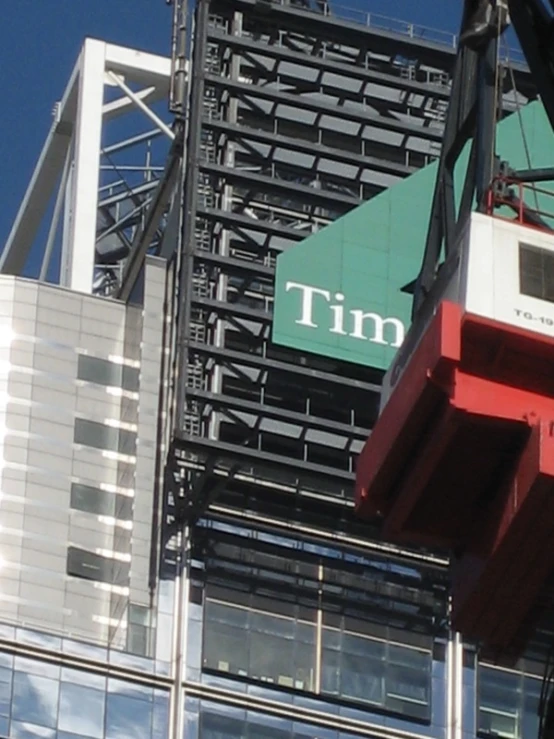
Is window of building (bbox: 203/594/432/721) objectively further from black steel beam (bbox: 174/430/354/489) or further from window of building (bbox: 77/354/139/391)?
window of building (bbox: 77/354/139/391)

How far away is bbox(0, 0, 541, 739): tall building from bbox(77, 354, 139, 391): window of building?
95 mm

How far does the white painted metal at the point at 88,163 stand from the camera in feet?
351

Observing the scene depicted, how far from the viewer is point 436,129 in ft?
360

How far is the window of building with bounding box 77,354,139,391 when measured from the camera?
106 metres

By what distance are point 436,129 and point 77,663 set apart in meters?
22.5

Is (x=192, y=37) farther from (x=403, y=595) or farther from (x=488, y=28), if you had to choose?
(x=488, y=28)

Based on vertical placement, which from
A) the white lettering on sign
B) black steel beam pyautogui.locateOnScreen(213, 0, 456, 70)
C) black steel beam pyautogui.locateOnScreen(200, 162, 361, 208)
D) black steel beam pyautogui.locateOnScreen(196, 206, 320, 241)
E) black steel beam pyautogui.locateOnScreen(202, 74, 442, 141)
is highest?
black steel beam pyautogui.locateOnScreen(213, 0, 456, 70)

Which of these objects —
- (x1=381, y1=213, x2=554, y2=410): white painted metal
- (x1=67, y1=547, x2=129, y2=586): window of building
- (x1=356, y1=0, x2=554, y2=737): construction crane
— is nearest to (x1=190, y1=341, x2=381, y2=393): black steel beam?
(x1=67, y1=547, x2=129, y2=586): window of building

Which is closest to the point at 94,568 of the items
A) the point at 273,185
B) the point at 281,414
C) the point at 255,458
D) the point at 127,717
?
the point at 127,717

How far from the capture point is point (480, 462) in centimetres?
5850

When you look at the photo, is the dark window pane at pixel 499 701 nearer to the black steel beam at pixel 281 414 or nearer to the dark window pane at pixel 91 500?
the black steel beam at pixel 281 414

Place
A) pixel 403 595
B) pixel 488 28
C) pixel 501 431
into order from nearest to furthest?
1. pixel 501 431
2. pixel 488 28
3. pixel 403 595

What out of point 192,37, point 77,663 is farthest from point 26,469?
point 192,37

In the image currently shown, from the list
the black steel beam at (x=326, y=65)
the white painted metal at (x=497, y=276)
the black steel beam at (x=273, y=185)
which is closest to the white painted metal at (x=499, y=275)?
the white painted metal at (x=497, y=276)
